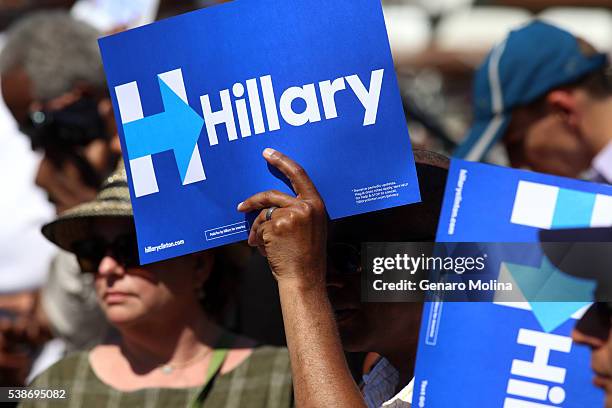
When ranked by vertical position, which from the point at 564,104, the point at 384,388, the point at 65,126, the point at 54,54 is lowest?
the point at 384,388

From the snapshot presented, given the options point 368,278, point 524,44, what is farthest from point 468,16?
point 368,278

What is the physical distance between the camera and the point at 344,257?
2164 millimetres

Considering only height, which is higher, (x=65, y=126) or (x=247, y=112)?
(x=65, y=126)

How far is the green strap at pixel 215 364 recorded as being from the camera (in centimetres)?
275

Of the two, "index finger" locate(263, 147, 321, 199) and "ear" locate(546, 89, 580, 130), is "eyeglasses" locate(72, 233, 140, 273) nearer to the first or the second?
"index finger" locate(263, 147, 321, 199)

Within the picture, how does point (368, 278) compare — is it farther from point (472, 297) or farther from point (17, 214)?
point (17, 214)

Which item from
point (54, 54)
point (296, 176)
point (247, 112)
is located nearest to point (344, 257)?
point (296, 176)

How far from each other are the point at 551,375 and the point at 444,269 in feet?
0.95

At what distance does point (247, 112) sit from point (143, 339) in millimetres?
1135

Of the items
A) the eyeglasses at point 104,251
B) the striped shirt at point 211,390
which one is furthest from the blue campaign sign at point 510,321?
the eyeglasses at point 104,251

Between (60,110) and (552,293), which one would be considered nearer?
(552,293)

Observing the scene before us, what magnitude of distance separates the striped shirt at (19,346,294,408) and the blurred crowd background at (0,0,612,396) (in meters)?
0.38

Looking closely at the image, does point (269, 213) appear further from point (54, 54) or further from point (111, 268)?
point (54, 54)

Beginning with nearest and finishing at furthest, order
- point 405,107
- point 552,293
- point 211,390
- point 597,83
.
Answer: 1. point 552,293
2. point 211,390
3. point 597,83
4. point 405,107
